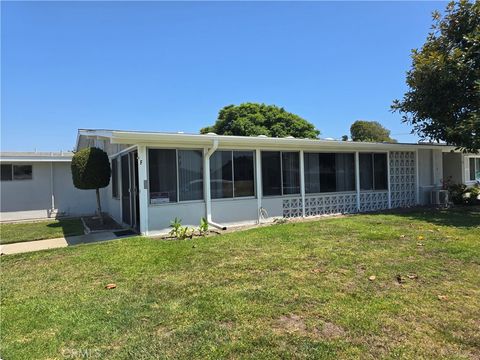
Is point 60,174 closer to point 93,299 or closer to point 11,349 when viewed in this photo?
point 93,299

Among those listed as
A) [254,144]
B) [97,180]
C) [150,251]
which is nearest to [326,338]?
[150,251]

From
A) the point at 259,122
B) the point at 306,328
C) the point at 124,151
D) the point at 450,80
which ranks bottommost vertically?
the point at 306,328

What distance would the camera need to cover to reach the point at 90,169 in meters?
11.4

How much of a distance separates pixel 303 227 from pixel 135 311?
→ 611cm

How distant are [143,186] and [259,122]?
77.5 ft

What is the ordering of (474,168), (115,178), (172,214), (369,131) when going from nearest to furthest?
(172,214) < (115,178) < (474,168) < (369,131)

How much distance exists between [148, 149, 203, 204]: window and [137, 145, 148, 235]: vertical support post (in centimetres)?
21

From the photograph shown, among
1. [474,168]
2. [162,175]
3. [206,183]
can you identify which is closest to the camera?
[162,175]

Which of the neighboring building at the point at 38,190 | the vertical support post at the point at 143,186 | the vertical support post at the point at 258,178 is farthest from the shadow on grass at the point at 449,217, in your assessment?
the neighboring building at the point at 38,190

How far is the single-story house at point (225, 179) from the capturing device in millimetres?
9516

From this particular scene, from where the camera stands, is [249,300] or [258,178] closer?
[249,300]

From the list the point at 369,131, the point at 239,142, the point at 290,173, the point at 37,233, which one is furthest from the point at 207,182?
the point at 369,131

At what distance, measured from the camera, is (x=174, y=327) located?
3.73 meters

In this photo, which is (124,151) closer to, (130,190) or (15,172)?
(130,190)
